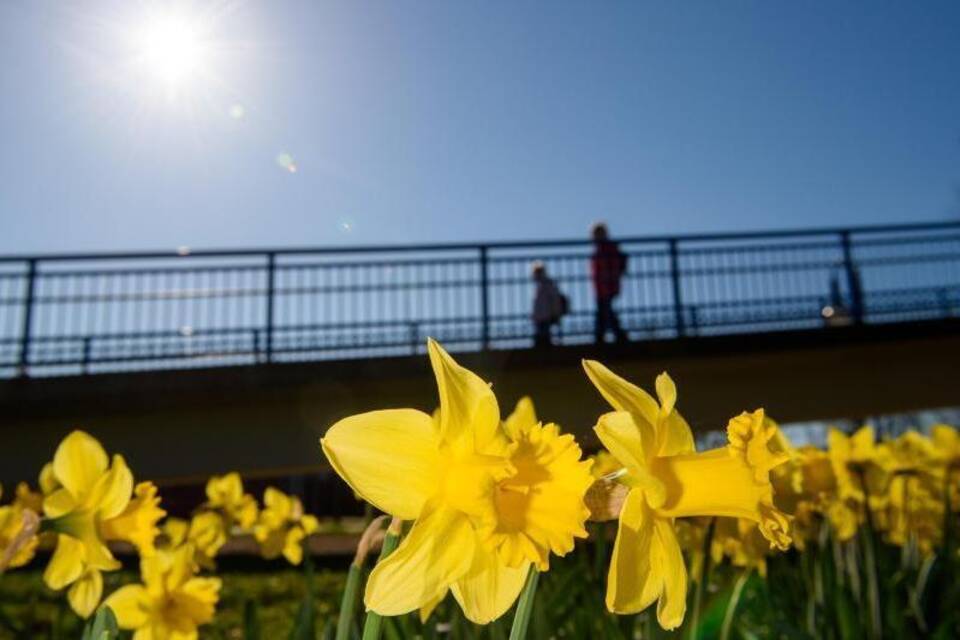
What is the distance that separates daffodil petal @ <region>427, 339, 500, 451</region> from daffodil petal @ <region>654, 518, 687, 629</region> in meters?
0.18

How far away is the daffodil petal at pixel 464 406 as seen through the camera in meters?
0.72

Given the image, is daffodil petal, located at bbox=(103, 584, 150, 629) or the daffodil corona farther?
daffodil petal, located at bbox=(103, 584, 150, 629)

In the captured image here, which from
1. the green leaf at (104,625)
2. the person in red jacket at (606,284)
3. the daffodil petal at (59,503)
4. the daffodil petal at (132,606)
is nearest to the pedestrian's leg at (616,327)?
the person in red jacket at (606,284)

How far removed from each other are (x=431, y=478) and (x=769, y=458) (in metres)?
0.33

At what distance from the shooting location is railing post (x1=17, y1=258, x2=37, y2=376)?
8.27 metres

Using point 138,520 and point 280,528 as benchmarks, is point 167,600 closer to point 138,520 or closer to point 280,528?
point 138,520

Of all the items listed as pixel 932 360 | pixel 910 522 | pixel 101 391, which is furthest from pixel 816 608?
pixel 932 360

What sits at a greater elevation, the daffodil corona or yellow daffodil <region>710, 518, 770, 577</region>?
the daffodil corona

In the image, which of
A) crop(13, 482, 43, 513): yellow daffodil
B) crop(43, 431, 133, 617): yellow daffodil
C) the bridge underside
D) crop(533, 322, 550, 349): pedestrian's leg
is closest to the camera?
crop(43, 431, 133, 617): yellow daffodil

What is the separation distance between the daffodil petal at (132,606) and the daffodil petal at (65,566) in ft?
0.63

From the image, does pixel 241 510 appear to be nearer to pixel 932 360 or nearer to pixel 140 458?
pixel 140 458

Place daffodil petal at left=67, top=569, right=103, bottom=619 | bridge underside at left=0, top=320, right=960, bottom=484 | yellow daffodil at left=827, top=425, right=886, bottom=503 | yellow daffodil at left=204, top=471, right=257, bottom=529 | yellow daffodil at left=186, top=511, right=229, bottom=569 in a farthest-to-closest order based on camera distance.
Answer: bridge underside at left=0, top=320, right=960, bottom=484 < yellow daffodil at left=204, top=471, right=257, bottom=529 < yellow daffodil at left=827, top=425, right=886, bottom=503 < yellow daffodil at left=186, top=511, right=229, bottom=569 < daffodil petal at left=67, top=569, right=103, bottom=619

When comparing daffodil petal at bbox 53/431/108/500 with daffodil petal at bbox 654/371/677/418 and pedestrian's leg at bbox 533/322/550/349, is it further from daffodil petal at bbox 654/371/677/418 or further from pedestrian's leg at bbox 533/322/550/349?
pedestrian's leg at bbox 533/322/550/349

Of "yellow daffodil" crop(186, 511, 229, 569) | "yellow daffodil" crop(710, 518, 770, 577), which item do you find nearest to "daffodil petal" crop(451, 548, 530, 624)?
"yellow daffodil" crop(710, 518, 770, 577)
